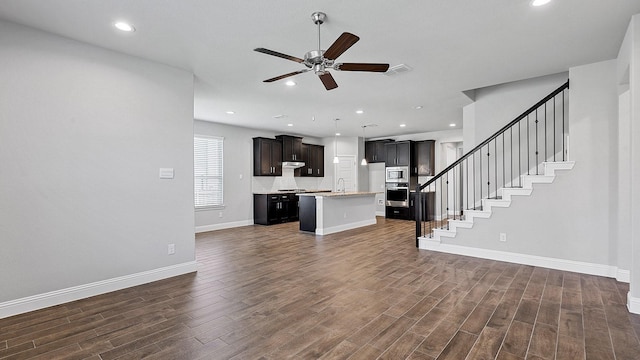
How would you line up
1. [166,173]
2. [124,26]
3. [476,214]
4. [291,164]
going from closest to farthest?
[124,26], [166,173], [476,214], [291,164]

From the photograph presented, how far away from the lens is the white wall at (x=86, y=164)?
2.89m

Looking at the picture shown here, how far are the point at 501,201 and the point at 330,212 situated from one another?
3.54 metres

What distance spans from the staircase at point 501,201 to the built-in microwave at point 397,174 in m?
4.30

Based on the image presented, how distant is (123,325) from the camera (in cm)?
261

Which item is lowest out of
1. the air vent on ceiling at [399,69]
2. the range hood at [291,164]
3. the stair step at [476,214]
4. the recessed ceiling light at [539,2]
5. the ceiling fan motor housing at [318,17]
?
the stair step at [476,214]

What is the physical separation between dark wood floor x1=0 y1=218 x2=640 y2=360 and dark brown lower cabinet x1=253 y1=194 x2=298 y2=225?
12.9ft

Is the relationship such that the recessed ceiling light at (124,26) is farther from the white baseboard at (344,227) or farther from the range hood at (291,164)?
the range hood at (291,164)

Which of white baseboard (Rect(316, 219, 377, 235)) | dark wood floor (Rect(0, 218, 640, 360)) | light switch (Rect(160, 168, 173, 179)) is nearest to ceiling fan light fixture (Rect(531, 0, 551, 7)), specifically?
dark wood floor (Rect(0, 218, 640, 360))

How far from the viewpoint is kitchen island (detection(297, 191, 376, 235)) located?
22.4 feet

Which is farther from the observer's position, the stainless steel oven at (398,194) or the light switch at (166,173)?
the stainless steel oven at (398,194)

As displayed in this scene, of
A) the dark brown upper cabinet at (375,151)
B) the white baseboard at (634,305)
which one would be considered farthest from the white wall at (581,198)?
the dark brown upper cabinet at (375,151)

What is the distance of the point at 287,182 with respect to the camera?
9.56 m

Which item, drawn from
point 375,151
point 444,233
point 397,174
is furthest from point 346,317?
point 375,151

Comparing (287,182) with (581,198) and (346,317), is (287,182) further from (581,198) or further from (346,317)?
(581,198)
